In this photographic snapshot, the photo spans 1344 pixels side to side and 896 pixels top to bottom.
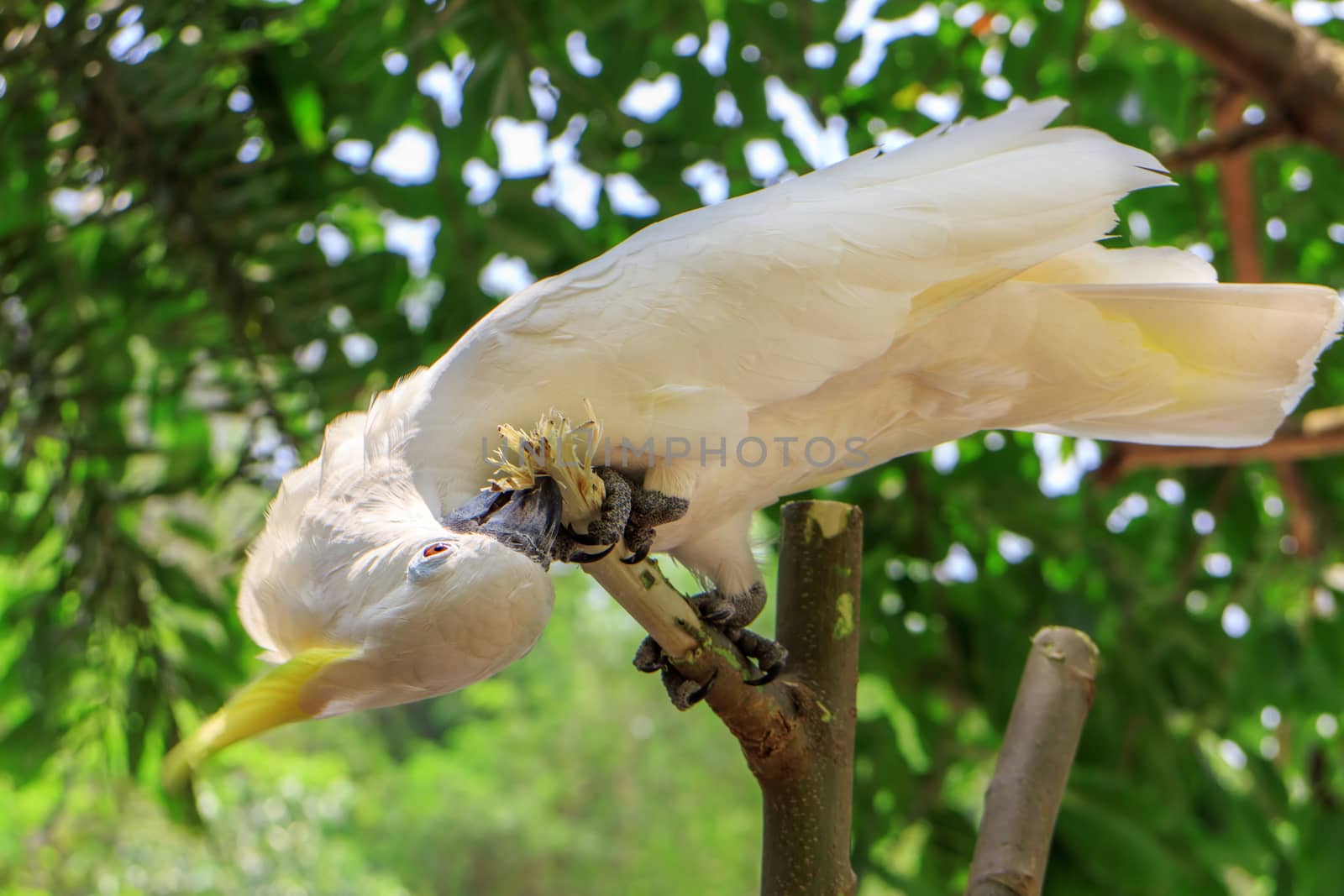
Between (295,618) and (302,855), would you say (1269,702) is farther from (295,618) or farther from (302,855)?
(302,855)

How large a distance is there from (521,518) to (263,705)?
23 centimetres

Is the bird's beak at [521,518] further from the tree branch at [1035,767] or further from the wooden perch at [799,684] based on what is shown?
the tree branch at [1035,767]

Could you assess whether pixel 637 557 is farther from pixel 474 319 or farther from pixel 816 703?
pixel 474 319

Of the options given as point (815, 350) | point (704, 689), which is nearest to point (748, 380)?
point (815, 350)

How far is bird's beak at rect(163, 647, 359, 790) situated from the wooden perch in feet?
0.74

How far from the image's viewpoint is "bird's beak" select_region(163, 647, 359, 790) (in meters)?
0.79

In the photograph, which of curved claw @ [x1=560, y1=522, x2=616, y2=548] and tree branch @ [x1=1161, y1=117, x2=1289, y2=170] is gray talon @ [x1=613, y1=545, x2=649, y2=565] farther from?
tree branch @ [x1=1161, y1=117, x2=1289, y2=170]

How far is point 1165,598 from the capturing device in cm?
185

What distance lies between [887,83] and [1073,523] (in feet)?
2.50

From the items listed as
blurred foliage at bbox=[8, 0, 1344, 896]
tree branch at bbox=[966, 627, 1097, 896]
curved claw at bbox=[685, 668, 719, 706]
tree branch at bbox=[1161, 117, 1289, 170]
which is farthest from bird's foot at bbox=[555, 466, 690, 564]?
tree branch at bbox=[1161, 117, 1289, 170]

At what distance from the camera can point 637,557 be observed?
975mm

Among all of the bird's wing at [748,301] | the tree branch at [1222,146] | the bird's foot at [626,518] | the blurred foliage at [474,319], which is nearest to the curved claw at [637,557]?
the bird's foot at [626,518]

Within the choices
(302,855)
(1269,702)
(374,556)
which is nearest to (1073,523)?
(1269,702)

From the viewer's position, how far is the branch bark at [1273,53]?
1596 mm
